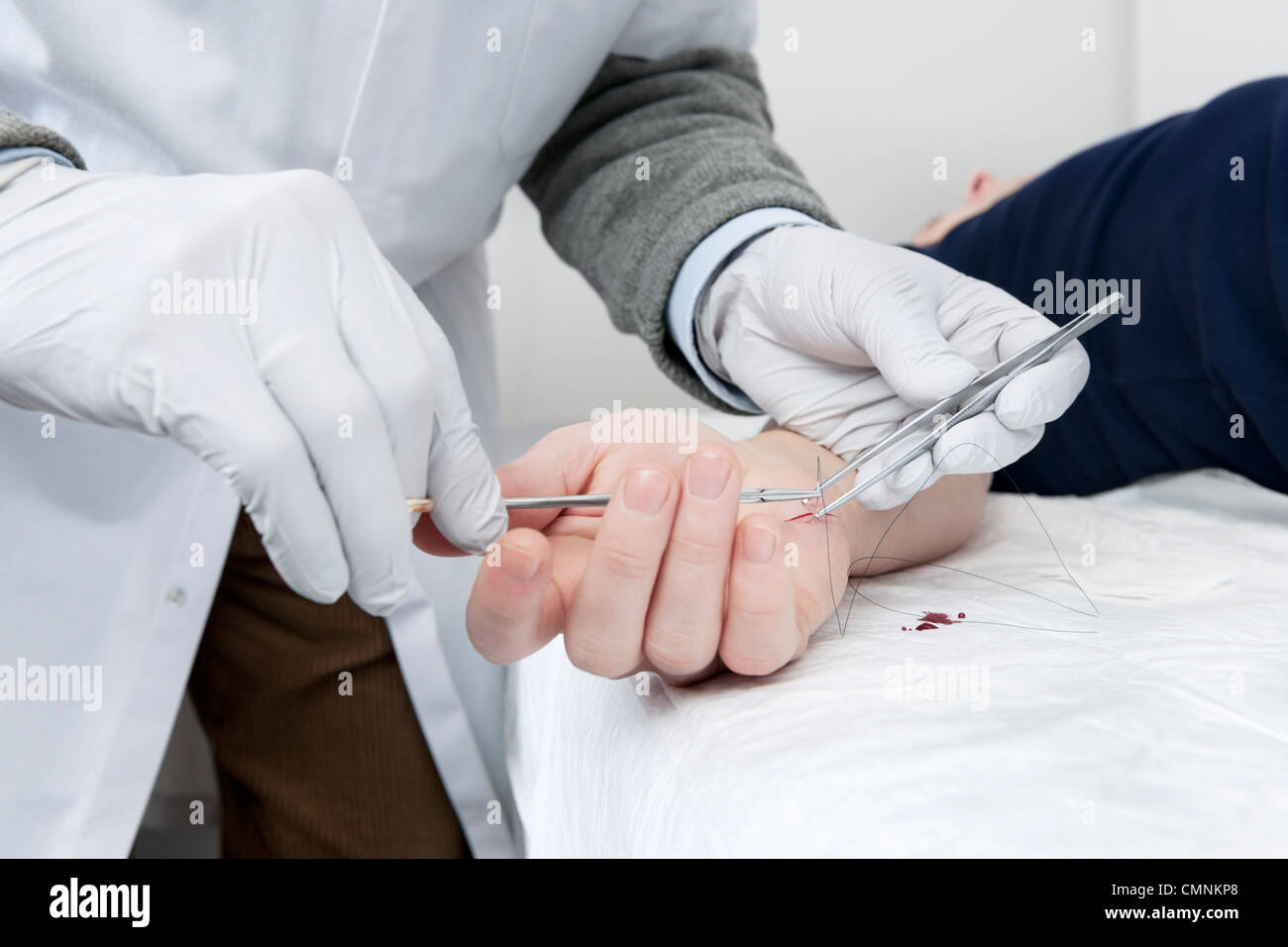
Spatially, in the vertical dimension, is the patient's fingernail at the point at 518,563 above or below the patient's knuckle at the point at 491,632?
above

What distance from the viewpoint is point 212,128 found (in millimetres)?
738

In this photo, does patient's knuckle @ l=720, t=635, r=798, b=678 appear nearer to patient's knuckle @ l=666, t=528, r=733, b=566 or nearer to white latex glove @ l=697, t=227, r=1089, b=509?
patient's knuckle @ l=666, t=528, r=733, b=566

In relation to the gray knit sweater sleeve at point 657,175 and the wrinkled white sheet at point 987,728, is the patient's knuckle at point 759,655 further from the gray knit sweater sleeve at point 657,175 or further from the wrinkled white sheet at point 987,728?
the gray knit sweater sleeve at point 657,175

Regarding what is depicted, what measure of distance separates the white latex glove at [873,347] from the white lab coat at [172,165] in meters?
0.27

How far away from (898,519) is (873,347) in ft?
0.53

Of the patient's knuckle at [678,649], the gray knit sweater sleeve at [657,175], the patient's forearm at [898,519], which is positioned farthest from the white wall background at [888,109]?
the patient's knuckle at [678,649]

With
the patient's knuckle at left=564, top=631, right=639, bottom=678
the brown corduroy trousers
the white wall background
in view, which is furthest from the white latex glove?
the white wall background

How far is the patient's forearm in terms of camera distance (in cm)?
72

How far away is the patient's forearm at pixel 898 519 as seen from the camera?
2.35 ft

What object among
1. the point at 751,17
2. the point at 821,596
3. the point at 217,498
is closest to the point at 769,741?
the point at 821,596

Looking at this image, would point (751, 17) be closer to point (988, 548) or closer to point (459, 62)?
point (459, 62)

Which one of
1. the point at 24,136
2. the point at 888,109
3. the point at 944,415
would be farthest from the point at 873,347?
the point at 888,109
